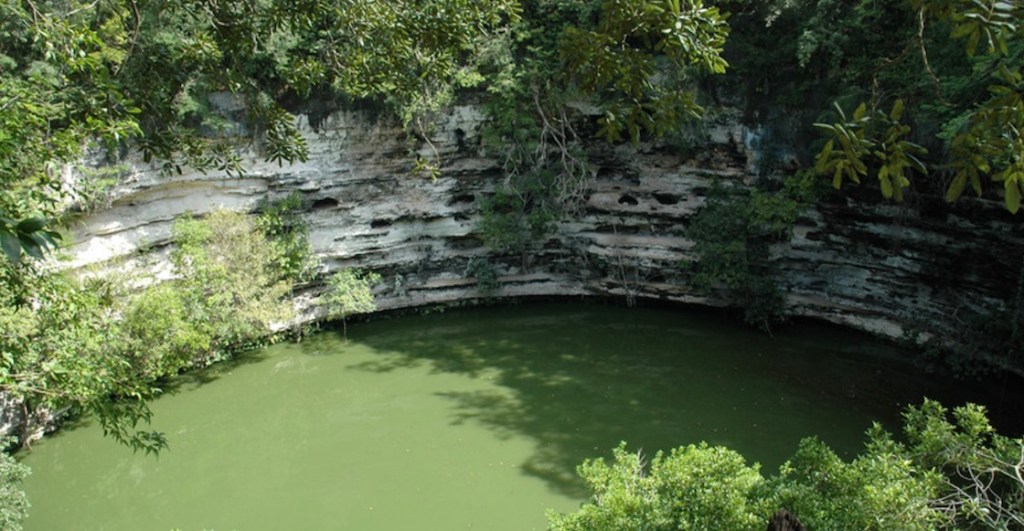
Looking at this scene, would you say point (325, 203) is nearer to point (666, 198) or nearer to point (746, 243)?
point (666, 198)

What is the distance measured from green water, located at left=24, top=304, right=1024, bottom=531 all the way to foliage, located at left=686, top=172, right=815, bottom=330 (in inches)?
19.8

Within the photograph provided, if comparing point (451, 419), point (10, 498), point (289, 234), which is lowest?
point (451, 419)

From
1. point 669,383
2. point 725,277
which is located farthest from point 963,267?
point 669,383

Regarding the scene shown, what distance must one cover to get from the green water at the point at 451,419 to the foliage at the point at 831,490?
233cm

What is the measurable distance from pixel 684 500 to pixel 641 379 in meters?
5.18

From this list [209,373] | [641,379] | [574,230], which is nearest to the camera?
[641,379]

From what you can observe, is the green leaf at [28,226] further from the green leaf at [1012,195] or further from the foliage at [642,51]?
the green leaf at [1012,195]

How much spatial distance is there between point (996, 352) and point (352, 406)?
7.46 meters

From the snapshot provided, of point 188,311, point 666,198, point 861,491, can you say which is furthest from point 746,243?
point 188,311

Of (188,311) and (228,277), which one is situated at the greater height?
(228,277)

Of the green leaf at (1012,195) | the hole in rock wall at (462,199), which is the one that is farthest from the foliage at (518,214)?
the green leaf at (1012,195)

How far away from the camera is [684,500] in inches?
172

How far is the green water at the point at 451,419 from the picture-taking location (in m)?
7.15

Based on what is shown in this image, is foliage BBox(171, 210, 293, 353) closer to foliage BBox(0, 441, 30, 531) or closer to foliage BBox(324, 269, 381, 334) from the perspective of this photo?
→ foliage BBox(324, 269, 381, 334)
